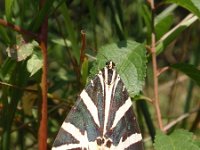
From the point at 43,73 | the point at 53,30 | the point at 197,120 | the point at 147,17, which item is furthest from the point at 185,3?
the point at 53,30

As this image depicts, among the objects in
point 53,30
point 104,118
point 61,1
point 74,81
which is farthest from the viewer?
point 53,30

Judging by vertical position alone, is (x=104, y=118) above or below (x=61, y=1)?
below

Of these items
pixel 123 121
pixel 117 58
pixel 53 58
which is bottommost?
pixel 123 121

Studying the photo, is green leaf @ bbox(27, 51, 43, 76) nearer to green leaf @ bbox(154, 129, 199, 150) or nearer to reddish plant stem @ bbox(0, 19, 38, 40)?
reddish plant stem @ bbox(0, 19, 38, 40)

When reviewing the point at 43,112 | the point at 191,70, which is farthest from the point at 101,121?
the point at 191,70

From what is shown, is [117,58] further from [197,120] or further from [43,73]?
[197,120]

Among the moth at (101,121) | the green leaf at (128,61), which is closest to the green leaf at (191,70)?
the green leaf at (128,61)
